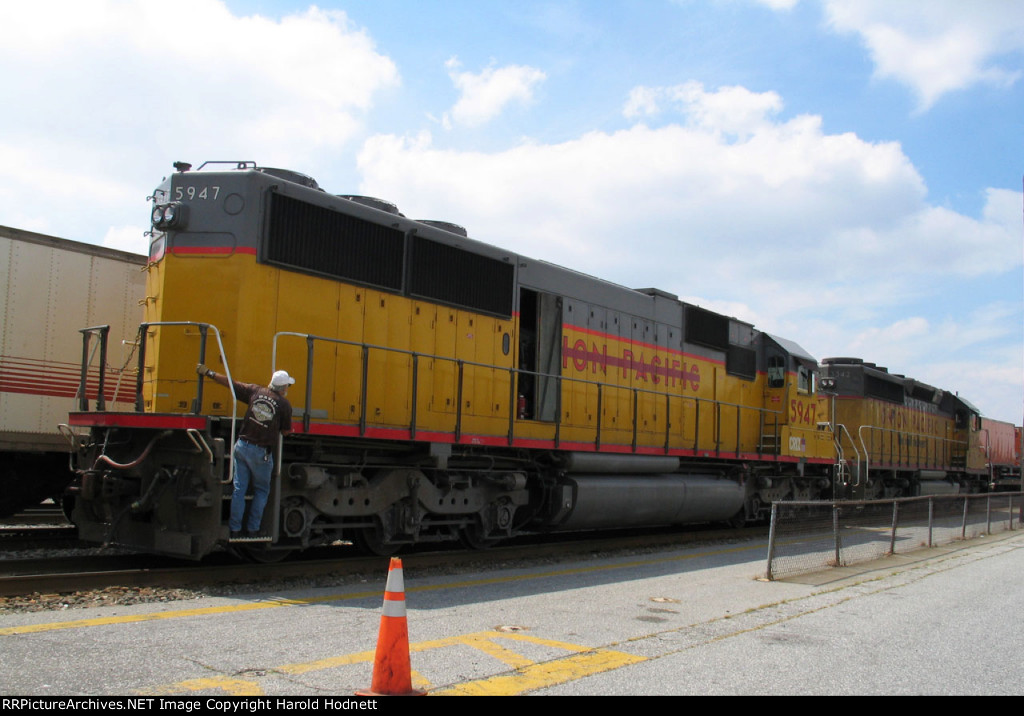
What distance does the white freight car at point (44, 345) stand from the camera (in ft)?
35.8

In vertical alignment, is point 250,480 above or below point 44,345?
below

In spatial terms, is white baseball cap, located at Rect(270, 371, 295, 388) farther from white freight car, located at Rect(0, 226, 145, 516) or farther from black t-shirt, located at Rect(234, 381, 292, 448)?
white freight car, located at Rect(0, 226, 145, 516)

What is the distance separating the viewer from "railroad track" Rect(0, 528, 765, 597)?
274 inches

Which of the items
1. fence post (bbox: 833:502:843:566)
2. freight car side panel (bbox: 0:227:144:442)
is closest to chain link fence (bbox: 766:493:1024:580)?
fence post (bbox: 833:502:843:566)

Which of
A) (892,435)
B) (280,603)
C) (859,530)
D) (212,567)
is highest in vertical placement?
(892,435)

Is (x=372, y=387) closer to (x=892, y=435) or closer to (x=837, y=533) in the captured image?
(x=837, y=533)

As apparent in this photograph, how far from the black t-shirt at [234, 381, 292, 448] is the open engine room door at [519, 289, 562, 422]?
4.68 metres

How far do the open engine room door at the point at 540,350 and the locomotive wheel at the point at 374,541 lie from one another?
3197 millimetres

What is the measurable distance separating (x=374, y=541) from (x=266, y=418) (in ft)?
8.11

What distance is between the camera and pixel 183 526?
24.4 feet

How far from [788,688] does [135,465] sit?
5.91 meters

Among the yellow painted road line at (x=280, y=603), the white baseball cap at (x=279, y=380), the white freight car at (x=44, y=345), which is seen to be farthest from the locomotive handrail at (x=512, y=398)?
the white freight car at (x=44, y=345)

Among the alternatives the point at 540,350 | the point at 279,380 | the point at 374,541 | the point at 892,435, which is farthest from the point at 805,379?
the point at 279,380

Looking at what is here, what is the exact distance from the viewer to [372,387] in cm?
937
